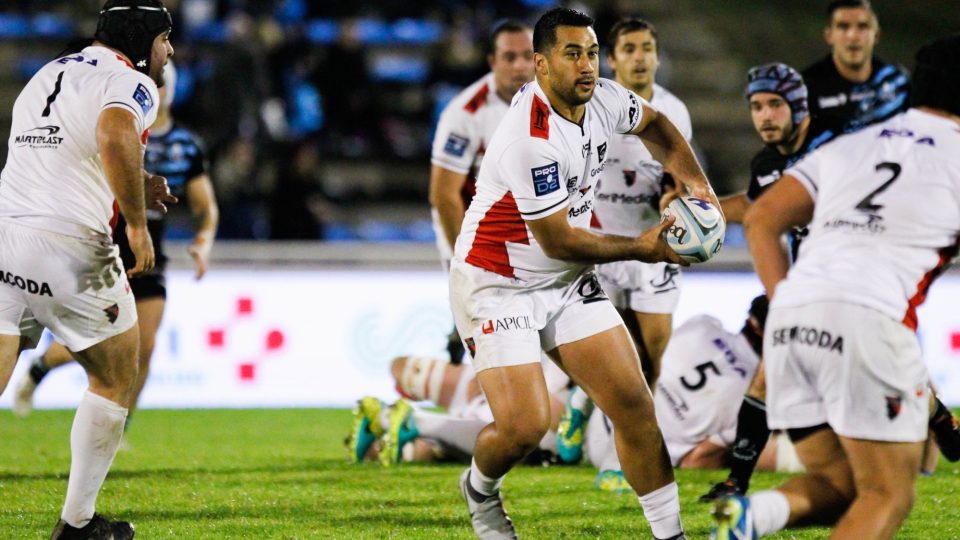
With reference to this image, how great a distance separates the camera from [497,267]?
5645 mm

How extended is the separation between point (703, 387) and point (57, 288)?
169 inches

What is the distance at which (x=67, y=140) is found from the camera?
5.58 meters

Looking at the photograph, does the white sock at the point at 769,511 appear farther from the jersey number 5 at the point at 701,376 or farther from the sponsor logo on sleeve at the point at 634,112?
the jersey number 5 at the point at 701,376

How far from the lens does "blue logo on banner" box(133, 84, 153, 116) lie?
5.46 meters

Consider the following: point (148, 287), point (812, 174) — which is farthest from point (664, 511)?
point (148, 287)

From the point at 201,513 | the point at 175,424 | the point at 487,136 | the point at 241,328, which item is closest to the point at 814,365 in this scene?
the point at 201,513

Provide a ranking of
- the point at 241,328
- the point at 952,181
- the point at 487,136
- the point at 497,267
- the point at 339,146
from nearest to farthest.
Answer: the point at 952,181 → the point at 497,267 → the point at 487,136 → the point at 241,328 → the point at 339,146

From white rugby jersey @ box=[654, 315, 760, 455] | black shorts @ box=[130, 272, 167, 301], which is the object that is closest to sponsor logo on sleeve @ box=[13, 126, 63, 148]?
black shorts @ box=[130, 272, 167, 301]

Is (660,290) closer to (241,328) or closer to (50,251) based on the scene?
(50,251)

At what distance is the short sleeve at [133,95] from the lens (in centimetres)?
541

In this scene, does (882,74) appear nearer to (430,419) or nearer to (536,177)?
(430,419)

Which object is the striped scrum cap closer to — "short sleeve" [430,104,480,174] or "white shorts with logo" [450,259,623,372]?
"short sleeve" [430,104,480,174]

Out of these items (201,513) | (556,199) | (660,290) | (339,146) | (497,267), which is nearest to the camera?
(556,199)

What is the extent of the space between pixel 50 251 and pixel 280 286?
6735mm
